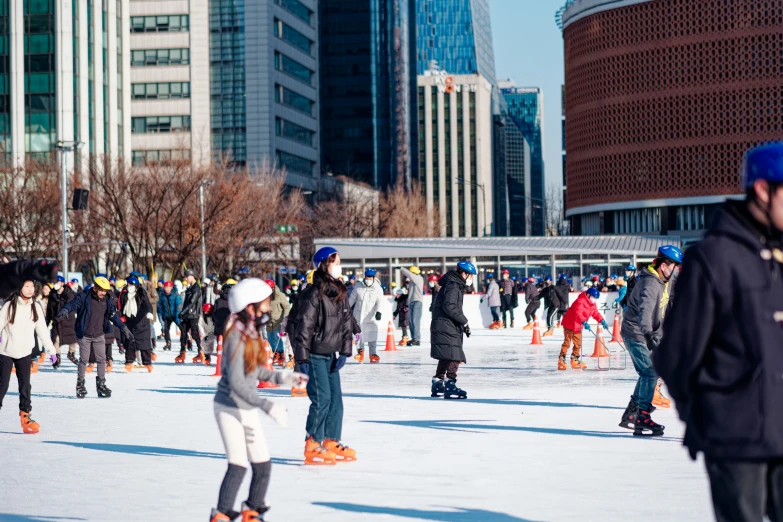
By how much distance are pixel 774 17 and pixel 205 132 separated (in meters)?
43.8

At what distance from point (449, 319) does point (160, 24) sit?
83.2m

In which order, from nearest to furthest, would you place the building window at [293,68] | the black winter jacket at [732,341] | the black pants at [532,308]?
the black winter jacket at [732,341] → the black pants at [532,308] → the building window at [293,68]

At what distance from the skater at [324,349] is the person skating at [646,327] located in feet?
9.26

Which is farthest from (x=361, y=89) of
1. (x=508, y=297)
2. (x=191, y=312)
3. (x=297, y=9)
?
(x=191, y=312)

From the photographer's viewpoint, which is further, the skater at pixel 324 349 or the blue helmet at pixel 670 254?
the blue helmet at pixel 670 254

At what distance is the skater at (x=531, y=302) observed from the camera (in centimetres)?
3639

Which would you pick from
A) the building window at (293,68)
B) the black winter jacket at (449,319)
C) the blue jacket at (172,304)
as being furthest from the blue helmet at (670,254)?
the building window at (293,68)

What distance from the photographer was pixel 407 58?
149 metres

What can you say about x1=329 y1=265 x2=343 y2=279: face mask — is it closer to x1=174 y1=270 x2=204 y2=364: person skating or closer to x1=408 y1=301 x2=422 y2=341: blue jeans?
x1=174 y1=270 x2=204 y2=364: person skating

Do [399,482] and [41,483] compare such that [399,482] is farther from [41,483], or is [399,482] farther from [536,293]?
[536,293]

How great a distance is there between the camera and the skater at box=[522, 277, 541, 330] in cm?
3639

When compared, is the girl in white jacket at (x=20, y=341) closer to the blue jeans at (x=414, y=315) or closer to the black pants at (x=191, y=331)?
the black pants at (x=191, y=331)

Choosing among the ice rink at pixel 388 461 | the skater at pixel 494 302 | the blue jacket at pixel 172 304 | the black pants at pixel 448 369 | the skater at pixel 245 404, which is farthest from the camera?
the skater at pixel 494 302

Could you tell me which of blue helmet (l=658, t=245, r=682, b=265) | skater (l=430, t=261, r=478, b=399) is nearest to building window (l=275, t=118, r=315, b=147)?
skater (l=430, t=261, r=478, b=399)
